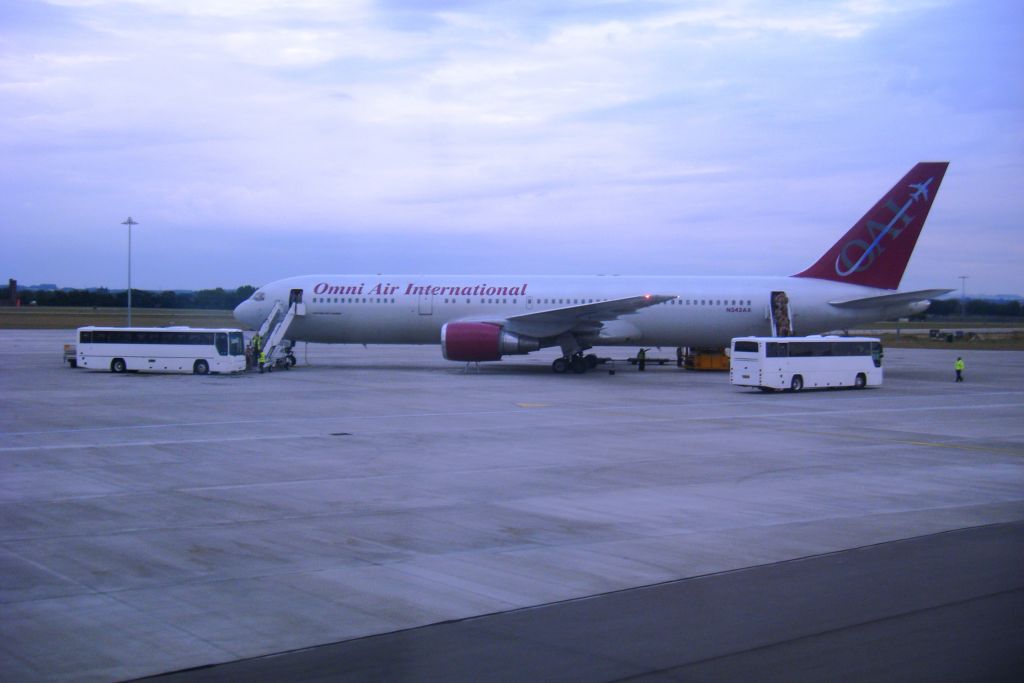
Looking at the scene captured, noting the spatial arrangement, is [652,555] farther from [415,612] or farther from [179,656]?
[179,656]

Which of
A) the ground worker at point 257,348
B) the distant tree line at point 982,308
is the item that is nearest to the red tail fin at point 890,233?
the ground worker at point 257,348

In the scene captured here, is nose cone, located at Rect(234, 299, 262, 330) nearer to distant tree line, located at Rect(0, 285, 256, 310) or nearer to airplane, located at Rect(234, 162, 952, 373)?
airplane, located at Rect(234, 162, 952, 373)

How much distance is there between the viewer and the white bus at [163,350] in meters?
38.0

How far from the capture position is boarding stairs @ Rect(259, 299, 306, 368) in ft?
135

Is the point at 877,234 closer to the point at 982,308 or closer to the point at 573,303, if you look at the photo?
the point at 573,303

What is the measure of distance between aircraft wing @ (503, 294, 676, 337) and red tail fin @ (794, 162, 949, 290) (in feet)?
27.0

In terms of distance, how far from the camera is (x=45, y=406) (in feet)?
85.4

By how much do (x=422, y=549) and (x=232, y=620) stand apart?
10.0 feet

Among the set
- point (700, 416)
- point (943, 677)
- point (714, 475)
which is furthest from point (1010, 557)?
point (700, 416)

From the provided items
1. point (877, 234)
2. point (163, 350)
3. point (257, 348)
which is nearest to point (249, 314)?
point (257, 348)

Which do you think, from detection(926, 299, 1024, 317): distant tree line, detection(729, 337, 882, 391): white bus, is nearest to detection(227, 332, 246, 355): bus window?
detection(729, 337, 882, 391): white bus

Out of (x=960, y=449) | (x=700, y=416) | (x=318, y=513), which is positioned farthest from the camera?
(x=700, y=416)

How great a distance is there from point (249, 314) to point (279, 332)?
2.98m

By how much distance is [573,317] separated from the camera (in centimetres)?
3875
